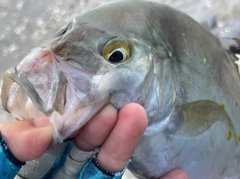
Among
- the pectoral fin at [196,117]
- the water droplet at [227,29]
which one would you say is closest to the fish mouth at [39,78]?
the pectoral fin at [196,117]

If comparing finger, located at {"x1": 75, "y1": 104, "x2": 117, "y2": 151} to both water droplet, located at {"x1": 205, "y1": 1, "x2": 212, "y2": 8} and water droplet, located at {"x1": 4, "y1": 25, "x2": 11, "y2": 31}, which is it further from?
water droplet, located at {"x1": 4, "y1": 25, "x2": 11, "y2": 31}

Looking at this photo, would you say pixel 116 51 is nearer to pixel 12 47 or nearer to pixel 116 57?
pixel 116 57

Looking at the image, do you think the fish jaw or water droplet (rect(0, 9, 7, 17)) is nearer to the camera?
the fish jaw

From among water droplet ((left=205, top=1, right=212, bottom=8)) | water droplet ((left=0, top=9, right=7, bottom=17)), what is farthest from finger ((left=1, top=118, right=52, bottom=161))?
water droplet ((left=0, top=9, right=7, bottom=17))

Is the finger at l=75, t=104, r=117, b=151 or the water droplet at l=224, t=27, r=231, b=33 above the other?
the finger at l=75, t=104, r=117, b=151

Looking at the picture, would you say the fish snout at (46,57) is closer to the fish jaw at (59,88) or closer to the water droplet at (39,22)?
the fish jaw at (59,88)

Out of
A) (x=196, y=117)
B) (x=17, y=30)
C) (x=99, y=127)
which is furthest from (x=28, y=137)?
(x=17, y=30)

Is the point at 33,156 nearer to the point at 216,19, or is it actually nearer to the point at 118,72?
the point at 118,72
